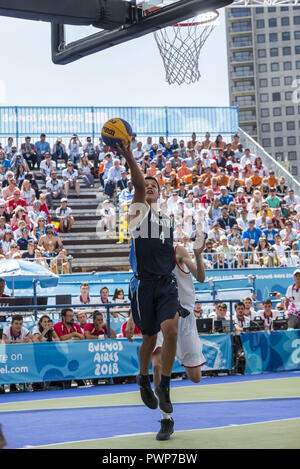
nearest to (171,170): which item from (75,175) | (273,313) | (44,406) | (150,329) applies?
(75,175)

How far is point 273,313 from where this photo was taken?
17312mm

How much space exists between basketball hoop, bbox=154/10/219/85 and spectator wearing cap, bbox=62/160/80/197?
39.8ft

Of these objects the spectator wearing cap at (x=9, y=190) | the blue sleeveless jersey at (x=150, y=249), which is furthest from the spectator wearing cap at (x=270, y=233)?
the blue sleeveless jersey at (x=150, y=249)

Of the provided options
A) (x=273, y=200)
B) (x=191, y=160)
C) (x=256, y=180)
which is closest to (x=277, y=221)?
(x=273, y=200)

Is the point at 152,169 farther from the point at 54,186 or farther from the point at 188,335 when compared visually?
the point at 188,335

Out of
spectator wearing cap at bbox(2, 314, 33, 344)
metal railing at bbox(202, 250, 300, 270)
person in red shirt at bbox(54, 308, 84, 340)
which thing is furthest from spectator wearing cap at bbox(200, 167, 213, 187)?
spectator wearing cap at bbox(2, 314, 33, 344)

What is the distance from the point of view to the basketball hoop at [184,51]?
43.4ft

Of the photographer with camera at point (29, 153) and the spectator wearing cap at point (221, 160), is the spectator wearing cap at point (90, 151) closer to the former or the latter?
the photographer with camera at point (29, 153)

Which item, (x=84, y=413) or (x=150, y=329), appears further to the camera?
(x=84, y=413)

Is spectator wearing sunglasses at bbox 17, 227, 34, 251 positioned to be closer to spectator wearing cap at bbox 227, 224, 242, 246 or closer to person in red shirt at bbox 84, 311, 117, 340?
person in red shirt at bbox 84, 311, 117, 340

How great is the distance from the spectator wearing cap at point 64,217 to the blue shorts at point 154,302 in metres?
16.1

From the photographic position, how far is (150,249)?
273 inches
